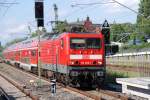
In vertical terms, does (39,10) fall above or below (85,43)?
above

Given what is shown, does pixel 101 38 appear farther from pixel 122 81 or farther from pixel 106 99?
pixel 122 81

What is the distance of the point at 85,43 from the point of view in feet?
80.6

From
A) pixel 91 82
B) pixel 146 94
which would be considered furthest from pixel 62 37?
pixel 146 94

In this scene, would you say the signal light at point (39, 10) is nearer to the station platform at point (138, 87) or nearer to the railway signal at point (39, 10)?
the railway signal at point (39, 10)

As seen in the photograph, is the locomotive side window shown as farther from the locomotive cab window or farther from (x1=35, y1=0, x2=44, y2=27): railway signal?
(x1=35, y1=0, x2=44, y2=27): railway signal

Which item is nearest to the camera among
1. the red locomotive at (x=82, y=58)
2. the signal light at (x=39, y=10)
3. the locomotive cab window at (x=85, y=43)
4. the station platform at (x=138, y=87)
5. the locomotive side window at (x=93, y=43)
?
the station platform at (x=138, y=87)

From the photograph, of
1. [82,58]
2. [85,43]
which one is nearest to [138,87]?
[82,58]

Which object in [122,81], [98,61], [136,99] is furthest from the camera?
[98,61]

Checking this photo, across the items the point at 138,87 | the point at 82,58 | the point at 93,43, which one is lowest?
the point at 138,87

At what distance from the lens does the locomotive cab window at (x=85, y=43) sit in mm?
24453

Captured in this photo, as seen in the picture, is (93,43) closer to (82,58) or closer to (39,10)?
(82,58)

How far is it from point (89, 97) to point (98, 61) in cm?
420

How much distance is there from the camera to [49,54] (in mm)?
29859

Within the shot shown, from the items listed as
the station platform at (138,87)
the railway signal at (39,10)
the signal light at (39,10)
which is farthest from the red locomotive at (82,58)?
the station platform at (138,87)
